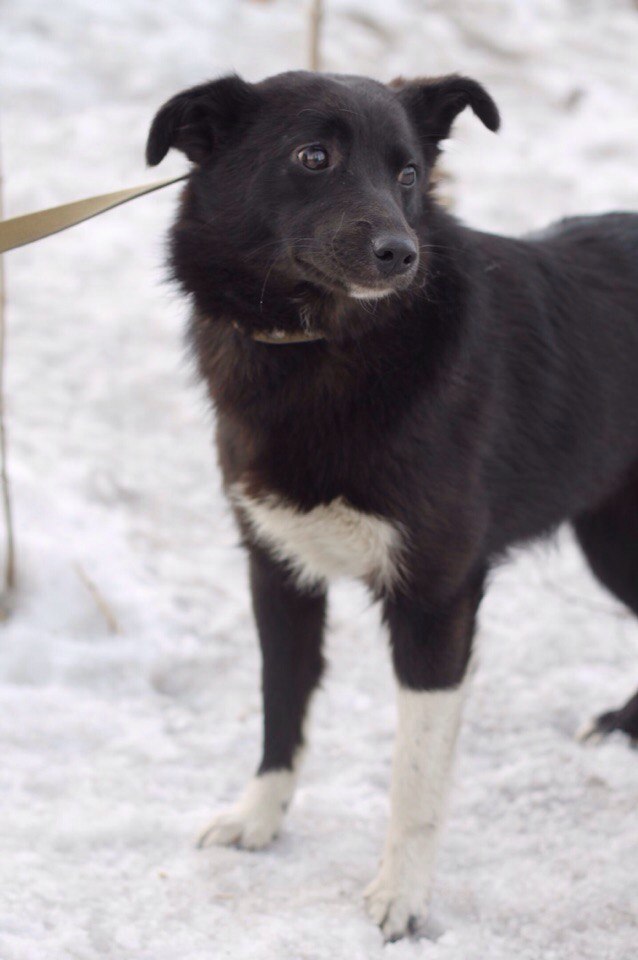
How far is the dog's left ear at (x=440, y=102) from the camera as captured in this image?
2423 mm

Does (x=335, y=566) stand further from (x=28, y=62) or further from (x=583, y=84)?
(x=583, y=84)

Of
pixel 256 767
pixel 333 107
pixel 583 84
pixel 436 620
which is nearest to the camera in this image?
pixel 333 107

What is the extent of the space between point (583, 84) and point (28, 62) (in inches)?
163

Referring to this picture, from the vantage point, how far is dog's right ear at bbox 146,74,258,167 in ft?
7.18

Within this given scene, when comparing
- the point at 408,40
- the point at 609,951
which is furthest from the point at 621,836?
the point at 408,40

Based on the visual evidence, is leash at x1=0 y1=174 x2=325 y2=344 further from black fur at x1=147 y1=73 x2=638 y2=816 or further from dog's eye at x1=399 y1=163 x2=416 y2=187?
dog's eye at x1=399 y1=163 x2=416 y2=187

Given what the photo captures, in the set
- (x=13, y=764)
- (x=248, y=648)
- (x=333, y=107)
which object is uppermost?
(x=333, y=107)

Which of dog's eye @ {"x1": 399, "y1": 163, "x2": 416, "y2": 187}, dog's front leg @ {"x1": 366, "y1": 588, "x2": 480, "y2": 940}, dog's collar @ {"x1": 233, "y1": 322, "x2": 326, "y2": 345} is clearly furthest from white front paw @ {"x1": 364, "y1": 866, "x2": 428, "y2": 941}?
dog's eye @ {"x1": 399, "y1": 163, "x2": 416, "y2": 187}

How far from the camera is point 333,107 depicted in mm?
2172

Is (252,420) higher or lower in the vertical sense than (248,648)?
higher

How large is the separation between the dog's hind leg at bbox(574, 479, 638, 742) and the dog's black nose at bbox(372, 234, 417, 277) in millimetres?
1268

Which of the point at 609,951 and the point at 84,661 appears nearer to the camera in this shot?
the point at 609,951

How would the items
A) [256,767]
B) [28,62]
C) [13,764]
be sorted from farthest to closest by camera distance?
1. [28,62]
2. [256,767]
3. [13,764]

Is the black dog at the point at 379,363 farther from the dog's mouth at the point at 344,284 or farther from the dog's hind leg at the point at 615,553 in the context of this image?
the dog's hind leg at the point at 615,553
